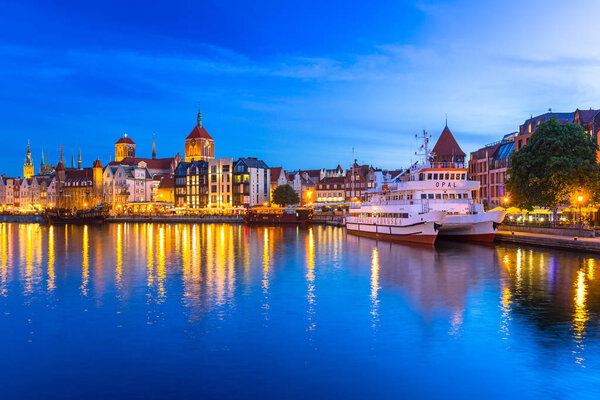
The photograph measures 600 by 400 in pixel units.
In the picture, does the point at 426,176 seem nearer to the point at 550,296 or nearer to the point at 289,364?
the point at 550,296

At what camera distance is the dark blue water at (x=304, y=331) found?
16.5 meters

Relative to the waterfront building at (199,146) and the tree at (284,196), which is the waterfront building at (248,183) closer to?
the tree at (284,196)

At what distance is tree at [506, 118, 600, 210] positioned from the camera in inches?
2093

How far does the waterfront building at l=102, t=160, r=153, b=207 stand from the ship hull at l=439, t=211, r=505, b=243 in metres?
126

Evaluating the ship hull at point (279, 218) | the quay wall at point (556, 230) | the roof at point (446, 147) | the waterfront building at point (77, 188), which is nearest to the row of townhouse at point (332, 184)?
the roof at point (446, 147)

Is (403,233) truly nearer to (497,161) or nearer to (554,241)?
(554,241)

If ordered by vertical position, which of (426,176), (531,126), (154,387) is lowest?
(154,387)

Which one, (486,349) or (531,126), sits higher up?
(531,126)

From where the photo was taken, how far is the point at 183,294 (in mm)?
30125

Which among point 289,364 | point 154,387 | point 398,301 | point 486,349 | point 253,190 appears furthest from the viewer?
point 253,190

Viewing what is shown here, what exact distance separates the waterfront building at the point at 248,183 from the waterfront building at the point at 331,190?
1742 cm

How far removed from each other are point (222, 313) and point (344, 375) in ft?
31.6

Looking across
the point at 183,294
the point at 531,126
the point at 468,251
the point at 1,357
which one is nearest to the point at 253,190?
the point at 531,126

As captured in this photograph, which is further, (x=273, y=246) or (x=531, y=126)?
(x=531, y=126)
